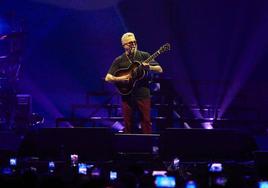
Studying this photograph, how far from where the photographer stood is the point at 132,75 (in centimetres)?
1137

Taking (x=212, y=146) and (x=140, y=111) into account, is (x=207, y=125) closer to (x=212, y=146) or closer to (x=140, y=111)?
(x=140, y=111)

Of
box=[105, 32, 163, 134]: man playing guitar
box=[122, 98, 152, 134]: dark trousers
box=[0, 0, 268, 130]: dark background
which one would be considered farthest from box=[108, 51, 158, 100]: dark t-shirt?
box=[0, 0, 268, 130]: dark background

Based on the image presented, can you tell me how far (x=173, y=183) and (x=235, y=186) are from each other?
0.68 meters

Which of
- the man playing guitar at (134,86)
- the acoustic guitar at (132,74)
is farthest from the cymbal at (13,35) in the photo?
the acoustic guitar at (132,74)

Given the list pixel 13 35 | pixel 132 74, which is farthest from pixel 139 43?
pixel 132 74

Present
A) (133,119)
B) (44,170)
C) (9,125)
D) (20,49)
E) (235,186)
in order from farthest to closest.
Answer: (20,49) < (9,125) < (133,119) < (44,170) < (235,186)

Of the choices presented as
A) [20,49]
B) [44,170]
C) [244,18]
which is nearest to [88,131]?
[44,170]

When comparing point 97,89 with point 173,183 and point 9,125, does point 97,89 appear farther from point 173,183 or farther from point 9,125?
point 173,183

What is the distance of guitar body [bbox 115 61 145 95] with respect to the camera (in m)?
11.3

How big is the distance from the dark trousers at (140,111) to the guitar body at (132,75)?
0.77 feet

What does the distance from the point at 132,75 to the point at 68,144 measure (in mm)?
1870

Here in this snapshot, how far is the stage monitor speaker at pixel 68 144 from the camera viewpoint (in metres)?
10.3

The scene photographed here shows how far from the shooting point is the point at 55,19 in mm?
17328

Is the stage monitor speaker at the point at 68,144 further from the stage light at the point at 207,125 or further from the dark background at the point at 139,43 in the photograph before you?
the dark background at the point at 139,43
